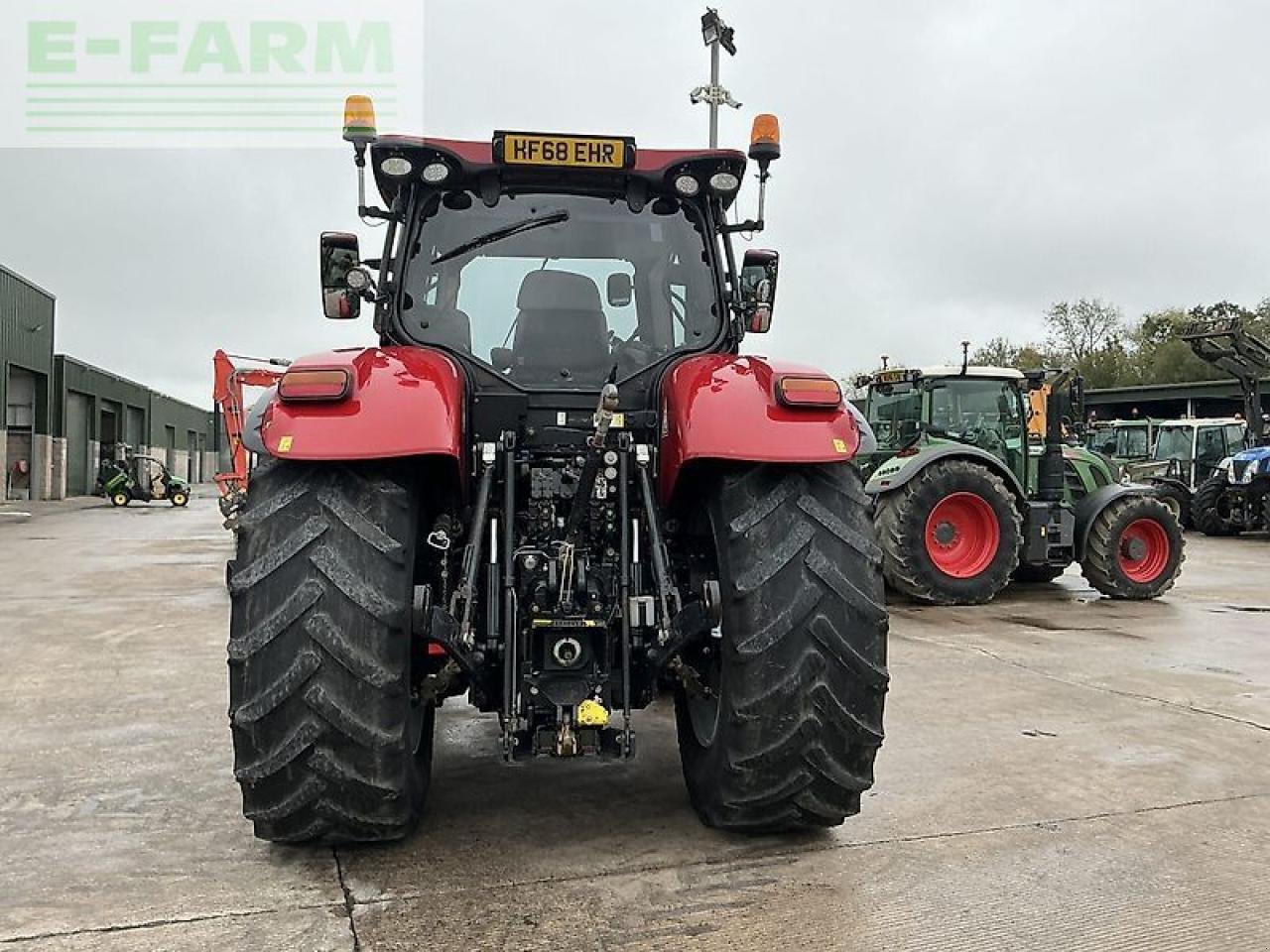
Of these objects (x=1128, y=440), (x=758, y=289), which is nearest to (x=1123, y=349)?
(x=1128, y=440)

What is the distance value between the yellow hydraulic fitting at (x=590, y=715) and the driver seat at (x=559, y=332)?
3.94 feet

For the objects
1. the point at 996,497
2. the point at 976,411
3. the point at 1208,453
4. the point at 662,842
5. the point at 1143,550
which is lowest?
the point at 662,842

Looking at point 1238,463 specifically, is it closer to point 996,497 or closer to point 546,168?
point 996,497

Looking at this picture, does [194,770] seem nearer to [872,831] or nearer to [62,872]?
[62,872]

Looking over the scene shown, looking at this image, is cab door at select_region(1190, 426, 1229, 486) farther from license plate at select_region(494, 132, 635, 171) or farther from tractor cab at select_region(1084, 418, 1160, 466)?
license plate at select_region(494, 132, 635, 171)

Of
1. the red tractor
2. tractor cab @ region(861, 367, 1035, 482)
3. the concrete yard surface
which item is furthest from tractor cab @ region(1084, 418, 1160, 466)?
the red tractor

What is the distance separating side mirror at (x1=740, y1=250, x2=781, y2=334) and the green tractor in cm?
570

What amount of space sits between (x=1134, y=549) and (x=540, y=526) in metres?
8.65

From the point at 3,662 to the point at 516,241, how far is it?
466 cm

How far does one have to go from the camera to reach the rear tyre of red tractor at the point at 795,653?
3.15m

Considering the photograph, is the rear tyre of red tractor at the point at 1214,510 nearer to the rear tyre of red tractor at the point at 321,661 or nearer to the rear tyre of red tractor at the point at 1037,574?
the rear tyre of red tractor at the point at 1037,574

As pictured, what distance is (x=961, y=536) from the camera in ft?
32.6

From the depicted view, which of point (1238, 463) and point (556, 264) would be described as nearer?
point (556, 264)

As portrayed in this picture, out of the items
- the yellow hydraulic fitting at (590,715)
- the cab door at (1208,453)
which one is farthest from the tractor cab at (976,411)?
the cab door at (1208,453)
